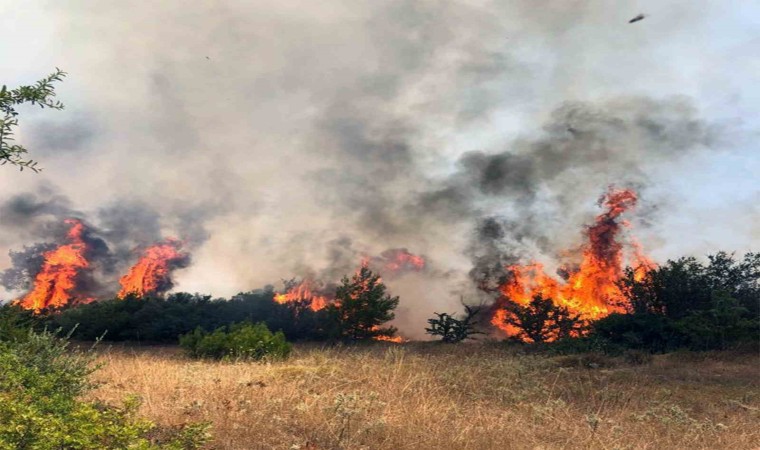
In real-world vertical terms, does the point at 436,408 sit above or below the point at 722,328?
below

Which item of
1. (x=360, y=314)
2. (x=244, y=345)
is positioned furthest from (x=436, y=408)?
(x=360, y=314)

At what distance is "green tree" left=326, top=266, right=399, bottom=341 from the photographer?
76.8ft

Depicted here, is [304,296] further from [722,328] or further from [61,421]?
[61,421]

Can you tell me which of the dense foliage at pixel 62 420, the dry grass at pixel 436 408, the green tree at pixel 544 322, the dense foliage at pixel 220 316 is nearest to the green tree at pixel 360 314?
the dense foliage at pixel 220 316

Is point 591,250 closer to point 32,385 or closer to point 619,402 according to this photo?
point 619,402

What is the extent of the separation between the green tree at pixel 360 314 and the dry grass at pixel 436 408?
38.5 feet

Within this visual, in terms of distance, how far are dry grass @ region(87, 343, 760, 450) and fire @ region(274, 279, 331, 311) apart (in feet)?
55.5

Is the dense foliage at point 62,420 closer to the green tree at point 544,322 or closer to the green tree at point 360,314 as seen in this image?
the green tree at point 360,314

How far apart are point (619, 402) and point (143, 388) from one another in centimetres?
796

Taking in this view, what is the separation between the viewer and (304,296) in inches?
1195

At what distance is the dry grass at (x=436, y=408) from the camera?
5.33 meters

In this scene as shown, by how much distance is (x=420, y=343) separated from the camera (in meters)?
23.0

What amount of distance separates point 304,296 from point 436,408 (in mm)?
24335

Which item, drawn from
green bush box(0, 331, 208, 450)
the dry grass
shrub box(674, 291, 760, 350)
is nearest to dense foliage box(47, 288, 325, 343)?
the dry grass
